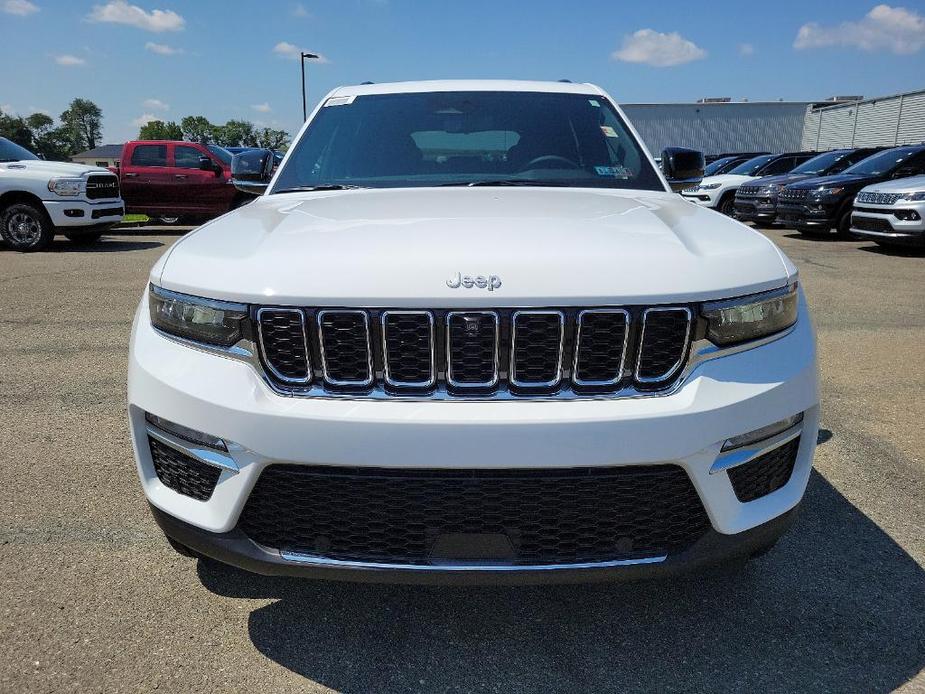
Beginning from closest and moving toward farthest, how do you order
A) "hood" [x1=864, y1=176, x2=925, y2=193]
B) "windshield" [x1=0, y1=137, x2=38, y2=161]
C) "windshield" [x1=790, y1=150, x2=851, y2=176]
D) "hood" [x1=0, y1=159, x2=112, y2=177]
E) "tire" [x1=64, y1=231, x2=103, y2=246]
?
"hood" [x1=864, y1=176, x2=925, y2=193], "hood" [x1=0, y1=159, x2=112, y2=177], "windshield" [x1=0, y1=137, x2=38, y2=161], "tire" [x1=64, y1=231, x2=103, y2=246], "windshield" [x1=790, y1=150, x2=851, y2=176]

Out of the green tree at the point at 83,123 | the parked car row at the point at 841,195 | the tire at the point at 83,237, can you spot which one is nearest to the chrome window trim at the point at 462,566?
the parked car row at the point at 841,195

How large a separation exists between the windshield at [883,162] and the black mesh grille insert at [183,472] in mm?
13927

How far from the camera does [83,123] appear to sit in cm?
14412

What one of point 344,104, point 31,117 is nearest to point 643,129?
point 344,104

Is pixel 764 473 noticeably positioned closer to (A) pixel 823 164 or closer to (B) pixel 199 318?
(B) pixel 199 318

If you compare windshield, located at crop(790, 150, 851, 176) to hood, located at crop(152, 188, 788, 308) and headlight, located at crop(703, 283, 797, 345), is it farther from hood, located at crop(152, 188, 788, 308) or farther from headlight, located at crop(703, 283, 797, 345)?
headlight, located at crop(703, 283, 797, 345)

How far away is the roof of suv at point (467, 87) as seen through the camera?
12.0 feet

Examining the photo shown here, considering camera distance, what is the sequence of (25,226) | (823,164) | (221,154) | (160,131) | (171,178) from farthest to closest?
(160,131), (221,154), (823,164), (171,178), (25,226)

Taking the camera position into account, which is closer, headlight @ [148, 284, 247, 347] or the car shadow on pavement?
headlight @ [148, 284, 247, 347]

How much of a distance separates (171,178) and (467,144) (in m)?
13.1

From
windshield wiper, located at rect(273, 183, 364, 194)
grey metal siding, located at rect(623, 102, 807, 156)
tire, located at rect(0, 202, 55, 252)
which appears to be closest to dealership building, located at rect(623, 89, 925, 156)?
grey metal siding, located at rect(623, 102, 807, 156)

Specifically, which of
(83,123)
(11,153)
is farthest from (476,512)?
(83,123)

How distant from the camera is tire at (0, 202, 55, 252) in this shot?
1105 cm

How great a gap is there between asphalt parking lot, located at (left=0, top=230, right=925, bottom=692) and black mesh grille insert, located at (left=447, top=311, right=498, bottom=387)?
854 mm
